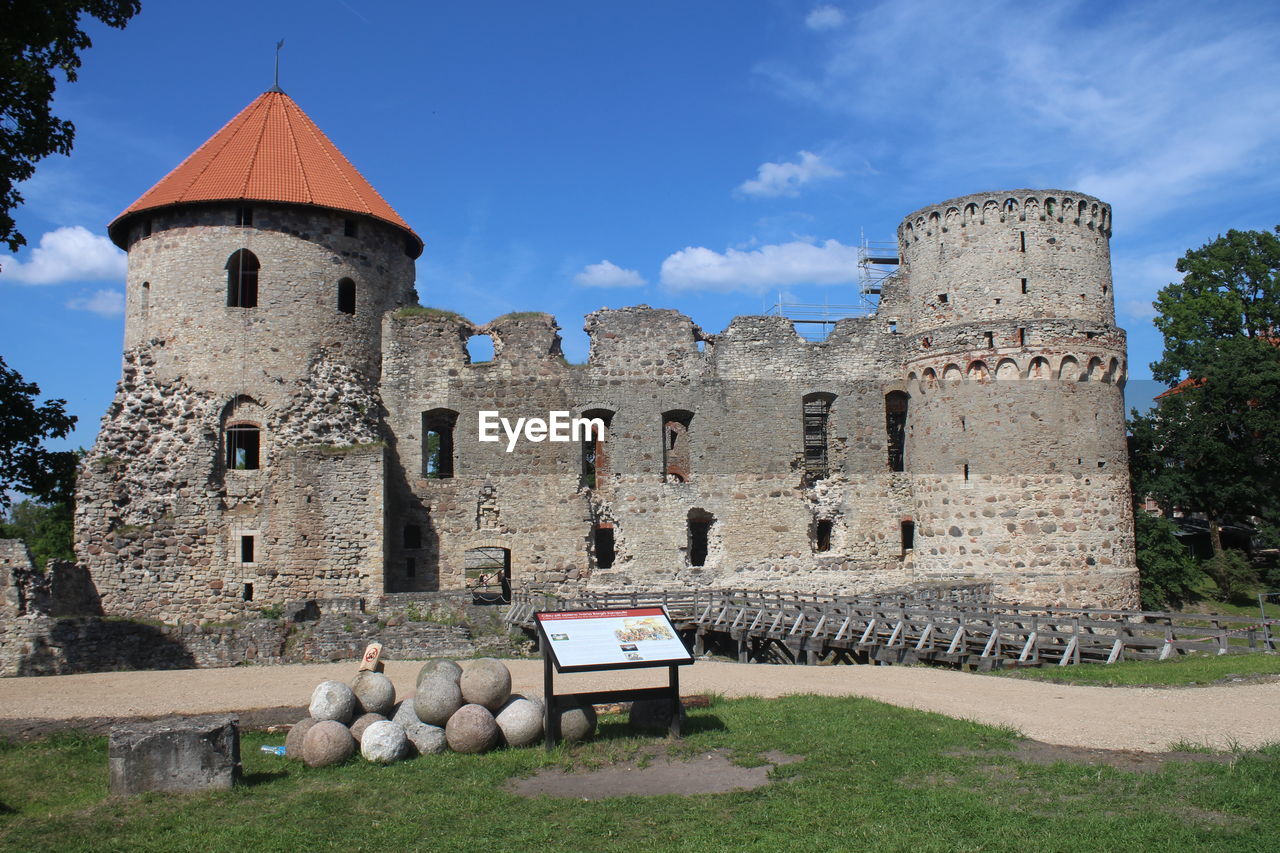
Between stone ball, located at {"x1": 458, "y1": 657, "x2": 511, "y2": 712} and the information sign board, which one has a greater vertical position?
the information sign board

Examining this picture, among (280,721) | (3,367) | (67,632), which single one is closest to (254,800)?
(280,721)

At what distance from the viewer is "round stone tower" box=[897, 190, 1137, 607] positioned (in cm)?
2042

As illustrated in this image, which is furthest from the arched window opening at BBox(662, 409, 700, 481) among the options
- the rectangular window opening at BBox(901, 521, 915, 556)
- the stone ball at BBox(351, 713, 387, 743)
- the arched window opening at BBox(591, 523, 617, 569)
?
the stone ball at BBox(351, 713, 387, 743)

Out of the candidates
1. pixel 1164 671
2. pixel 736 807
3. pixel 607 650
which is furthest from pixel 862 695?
pixel 736 807

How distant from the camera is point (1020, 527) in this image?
2047 cm

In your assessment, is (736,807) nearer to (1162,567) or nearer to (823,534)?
(823,534)

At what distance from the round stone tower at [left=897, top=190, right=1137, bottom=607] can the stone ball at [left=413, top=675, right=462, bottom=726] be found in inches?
574

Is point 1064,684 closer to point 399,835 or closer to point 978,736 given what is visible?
point 978,736

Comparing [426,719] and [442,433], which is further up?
[442,433]

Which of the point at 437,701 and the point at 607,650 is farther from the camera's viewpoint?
the point at 607,650

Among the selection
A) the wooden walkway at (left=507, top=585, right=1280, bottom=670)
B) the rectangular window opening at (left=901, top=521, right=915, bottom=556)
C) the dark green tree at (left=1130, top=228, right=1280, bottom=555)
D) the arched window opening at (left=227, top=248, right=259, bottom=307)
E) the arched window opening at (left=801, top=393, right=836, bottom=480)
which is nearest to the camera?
the wooden walkway at (left=507, top=585, right=1280, bottom=670)

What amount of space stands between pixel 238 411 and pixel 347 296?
3.43 meters

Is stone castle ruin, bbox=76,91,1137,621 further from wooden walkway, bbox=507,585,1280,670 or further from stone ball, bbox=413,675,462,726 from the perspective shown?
stone ball, bbox=413,675,462,726

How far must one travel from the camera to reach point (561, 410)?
73.1 feet
